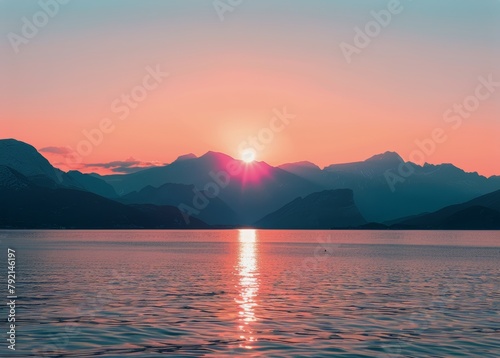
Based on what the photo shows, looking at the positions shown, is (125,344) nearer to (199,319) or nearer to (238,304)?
(199,319)

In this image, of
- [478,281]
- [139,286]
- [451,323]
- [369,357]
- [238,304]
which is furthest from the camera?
[478,281]

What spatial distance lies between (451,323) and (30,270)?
8058cm

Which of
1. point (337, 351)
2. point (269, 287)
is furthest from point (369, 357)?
point (269, 287)

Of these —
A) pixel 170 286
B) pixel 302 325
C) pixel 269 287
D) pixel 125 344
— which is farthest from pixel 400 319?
pixel 170 286

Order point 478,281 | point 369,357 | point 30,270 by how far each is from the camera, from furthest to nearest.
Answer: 1. point 30,270
2. point 478,281
3. point 369,357

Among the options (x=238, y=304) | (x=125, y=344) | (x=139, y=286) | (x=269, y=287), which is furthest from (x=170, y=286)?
(x=125, y=344)

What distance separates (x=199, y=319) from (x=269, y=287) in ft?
105

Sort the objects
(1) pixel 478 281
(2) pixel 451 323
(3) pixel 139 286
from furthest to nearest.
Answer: (1) pixel 478 281
(3) pixel 139 286
(2) pixel 451 323

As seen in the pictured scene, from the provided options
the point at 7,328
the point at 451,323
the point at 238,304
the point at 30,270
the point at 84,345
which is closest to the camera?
the point at 84,345

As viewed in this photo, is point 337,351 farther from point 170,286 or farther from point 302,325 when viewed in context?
point 170,286

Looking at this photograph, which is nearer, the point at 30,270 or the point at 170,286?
the point at 170,286

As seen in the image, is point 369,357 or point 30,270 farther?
point 30,270

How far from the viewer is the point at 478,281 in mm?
97375

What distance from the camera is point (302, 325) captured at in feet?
169
